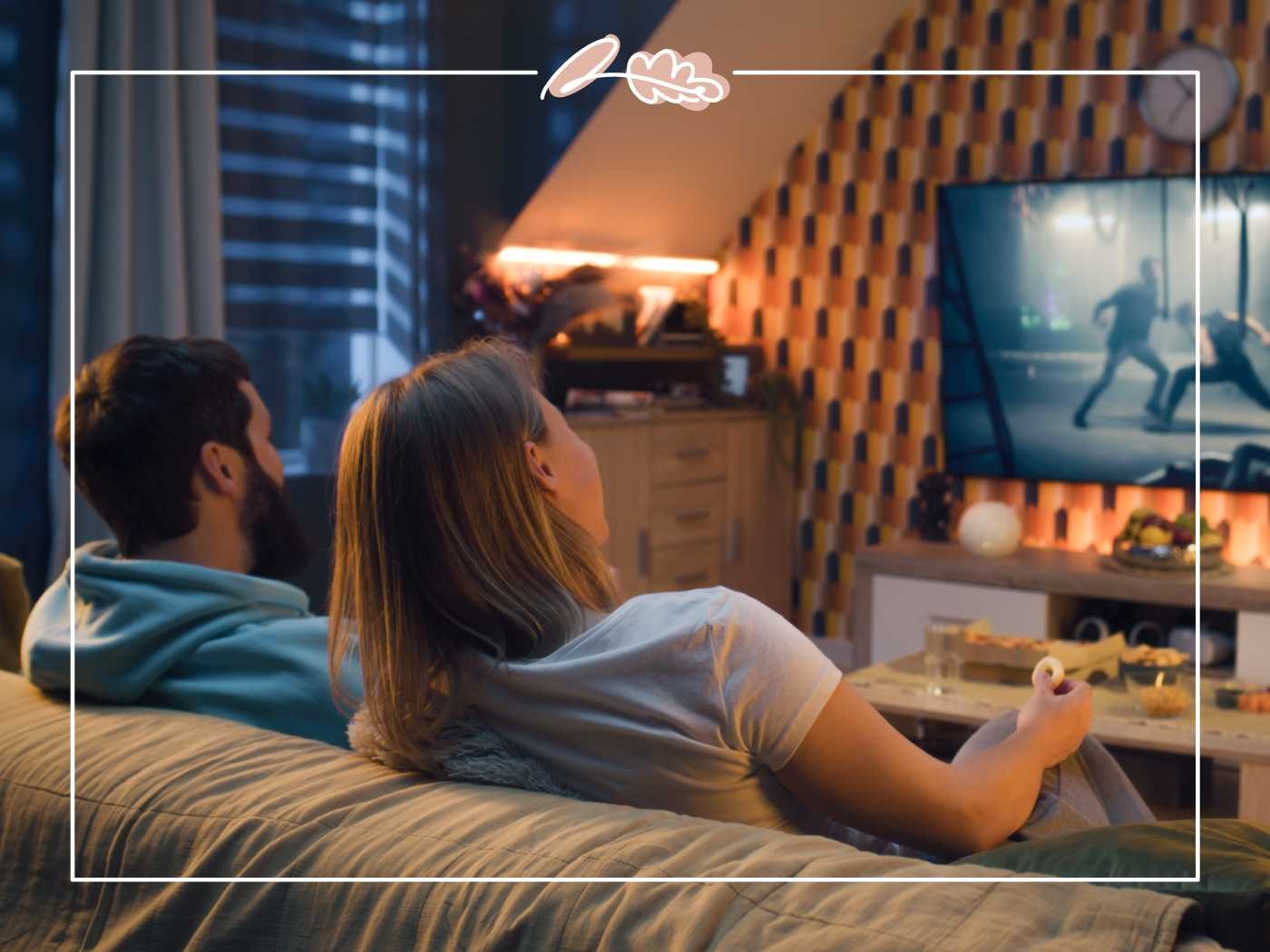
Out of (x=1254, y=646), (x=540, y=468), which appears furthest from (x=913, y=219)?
(x=540, y=468)

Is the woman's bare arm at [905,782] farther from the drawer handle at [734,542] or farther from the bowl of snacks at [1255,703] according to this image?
the drawer handle at [734,542]

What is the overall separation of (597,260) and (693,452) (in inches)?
26.2

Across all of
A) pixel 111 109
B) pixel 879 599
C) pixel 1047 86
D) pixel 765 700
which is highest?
pixel 1047 86

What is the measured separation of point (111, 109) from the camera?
8.75 ft

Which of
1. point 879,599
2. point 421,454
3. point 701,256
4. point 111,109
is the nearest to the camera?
point 421,454

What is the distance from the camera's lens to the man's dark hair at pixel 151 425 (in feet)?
4.59

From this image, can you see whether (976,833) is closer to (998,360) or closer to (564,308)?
(564,308)

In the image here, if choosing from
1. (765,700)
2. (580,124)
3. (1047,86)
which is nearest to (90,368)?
(765,700)

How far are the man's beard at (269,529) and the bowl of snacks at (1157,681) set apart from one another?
1478mm

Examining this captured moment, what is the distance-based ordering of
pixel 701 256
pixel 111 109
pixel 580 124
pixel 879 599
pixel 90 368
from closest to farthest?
pixel 90 368, pixel 111 109, pixel 580 124, pixel 879 599, pixel 701 256

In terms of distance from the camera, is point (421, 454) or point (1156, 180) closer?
point (421, 454)

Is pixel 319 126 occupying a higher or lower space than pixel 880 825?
higher

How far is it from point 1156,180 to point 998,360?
711 mm

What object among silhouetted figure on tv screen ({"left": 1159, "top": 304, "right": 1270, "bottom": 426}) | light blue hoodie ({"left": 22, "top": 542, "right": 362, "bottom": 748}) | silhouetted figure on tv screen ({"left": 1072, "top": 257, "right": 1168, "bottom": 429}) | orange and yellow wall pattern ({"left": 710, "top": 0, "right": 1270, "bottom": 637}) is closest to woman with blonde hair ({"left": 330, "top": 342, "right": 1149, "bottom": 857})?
light blue hoodie ({"left": 22, "top": 542, "right": 362, "bottom": 748})
